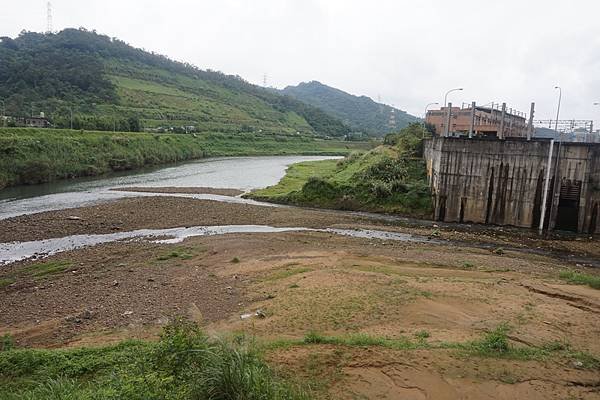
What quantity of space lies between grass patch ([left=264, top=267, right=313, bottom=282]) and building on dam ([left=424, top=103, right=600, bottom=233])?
18.6m

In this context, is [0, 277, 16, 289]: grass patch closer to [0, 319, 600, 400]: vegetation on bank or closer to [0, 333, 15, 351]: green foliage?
[0, 333, 15, 351]: green foliage

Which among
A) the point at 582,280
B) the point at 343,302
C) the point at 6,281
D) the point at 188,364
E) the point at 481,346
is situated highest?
the point at 188,364

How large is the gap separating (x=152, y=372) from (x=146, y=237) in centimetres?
2033

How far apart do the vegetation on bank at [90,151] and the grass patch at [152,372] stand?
40.8 m

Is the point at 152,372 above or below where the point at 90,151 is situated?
below

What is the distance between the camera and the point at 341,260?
21.5m

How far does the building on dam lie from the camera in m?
30.7

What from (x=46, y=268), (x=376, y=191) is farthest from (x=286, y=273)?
(x=376, y=191)

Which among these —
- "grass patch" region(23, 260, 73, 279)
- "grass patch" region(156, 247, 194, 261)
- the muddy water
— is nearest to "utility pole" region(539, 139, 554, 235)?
"grass patch" region(156, 247, 194, 261)

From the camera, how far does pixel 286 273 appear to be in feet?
63.0

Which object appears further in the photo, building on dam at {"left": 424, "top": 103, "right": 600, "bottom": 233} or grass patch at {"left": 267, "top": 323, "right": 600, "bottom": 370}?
building on dam at {"left": 424, "top": 103, "right": 600, "bottom": 233}

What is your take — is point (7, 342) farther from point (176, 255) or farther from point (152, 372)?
point (176, 255)

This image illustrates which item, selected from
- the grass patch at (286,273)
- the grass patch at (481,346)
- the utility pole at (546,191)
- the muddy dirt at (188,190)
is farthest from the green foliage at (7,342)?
the muddy dirt at (188,190)

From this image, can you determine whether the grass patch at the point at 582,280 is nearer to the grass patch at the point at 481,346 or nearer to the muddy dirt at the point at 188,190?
the grass patch at the point at 481,346
